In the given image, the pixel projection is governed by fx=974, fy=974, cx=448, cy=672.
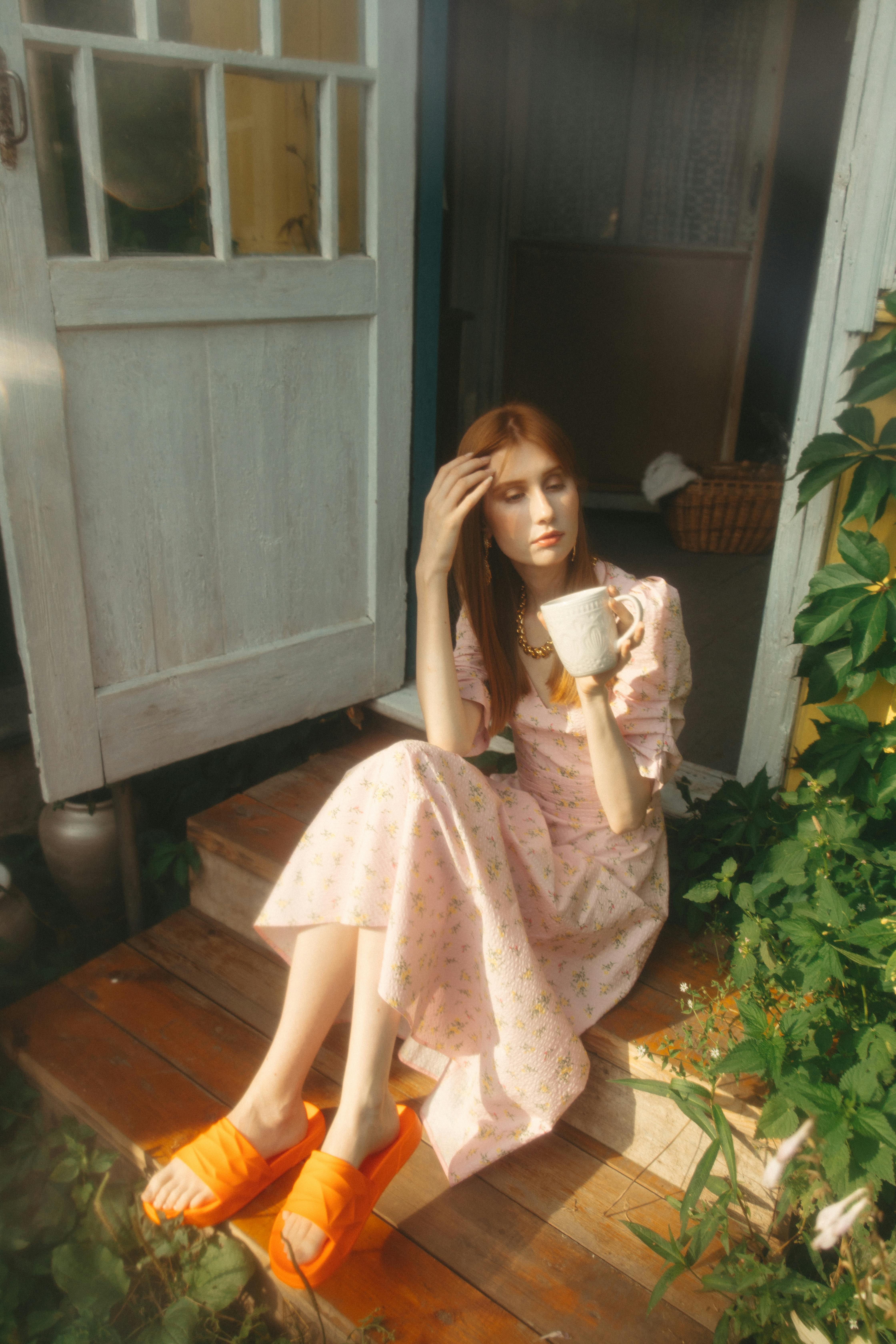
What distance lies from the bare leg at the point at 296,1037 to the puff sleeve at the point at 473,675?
1.47 ft

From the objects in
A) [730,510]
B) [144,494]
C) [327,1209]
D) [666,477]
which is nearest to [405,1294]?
[327,1209]

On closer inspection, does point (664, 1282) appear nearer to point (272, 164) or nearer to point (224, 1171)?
point (224, 1171)

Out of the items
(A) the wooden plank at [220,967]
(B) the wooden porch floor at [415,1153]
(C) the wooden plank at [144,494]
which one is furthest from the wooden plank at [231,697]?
(A) the wooden plank at [220,967]

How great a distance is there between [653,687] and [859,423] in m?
0.56

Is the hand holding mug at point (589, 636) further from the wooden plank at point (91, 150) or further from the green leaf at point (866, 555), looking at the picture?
the wooden plank at point (91, 150)

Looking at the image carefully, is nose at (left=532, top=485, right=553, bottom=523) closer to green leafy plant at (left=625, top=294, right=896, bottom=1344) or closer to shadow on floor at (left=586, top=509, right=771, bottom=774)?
green leafy plant at (left=625, top=294, right=896, bottom=1344)

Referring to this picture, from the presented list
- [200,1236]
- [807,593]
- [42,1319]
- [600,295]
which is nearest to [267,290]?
[807,593]

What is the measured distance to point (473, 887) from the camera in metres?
1.47

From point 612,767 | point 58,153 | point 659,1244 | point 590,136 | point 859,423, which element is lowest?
point 659,1244

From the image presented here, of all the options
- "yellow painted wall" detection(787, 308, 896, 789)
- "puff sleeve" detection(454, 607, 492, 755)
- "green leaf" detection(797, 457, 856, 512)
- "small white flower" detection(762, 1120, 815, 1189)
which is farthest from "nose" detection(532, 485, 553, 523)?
"small white flower" detection(762, 1120, 815, 1189)

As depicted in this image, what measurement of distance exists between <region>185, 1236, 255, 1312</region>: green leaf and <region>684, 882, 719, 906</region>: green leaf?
0.89 metres

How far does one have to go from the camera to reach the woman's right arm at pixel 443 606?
5.09 feet

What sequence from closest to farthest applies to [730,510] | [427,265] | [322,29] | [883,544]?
[883,544]
[322,29]
[427,265]
[730,510]

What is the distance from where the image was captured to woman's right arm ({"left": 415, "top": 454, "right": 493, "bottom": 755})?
1551 millimetres
